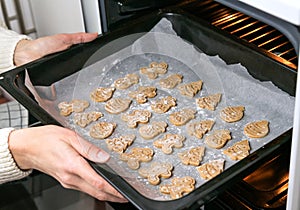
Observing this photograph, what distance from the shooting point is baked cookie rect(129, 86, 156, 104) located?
952mm

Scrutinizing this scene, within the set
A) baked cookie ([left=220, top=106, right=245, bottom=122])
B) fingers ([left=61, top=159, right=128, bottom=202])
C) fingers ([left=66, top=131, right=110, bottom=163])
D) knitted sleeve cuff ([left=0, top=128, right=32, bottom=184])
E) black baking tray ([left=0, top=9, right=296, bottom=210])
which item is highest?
black baking tray ([left=0, top=9, right=296, bottom=210])

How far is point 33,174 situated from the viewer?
1.04 metres

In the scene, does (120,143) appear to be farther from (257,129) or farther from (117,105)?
(257,129)

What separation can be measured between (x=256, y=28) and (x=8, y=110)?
633mm

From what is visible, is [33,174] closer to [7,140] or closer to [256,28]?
[7,140]

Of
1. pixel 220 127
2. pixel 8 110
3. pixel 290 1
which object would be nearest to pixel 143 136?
pixel 220 127

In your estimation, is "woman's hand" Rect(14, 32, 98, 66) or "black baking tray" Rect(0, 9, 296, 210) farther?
"woman's hand" Rect(14, 32, 98, 66)

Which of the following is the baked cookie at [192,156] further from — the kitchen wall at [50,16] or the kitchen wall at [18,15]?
the kitchen wall at [18,15]

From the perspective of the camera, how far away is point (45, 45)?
1.11 metres

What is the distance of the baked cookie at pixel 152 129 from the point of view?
0.87 metres

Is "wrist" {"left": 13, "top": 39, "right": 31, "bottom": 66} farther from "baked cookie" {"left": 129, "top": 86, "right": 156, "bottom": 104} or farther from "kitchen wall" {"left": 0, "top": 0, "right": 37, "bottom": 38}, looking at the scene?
"kitchen wall" {"left": 0, "top": 0, "right": 37, "bottom": 38}

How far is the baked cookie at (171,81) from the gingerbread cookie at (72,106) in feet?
0.45

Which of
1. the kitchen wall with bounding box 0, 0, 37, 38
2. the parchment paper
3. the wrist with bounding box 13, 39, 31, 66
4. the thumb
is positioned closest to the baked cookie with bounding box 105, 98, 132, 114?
the parchment paper

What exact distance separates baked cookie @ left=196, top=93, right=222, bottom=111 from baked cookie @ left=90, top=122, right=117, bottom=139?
0.14 meters
